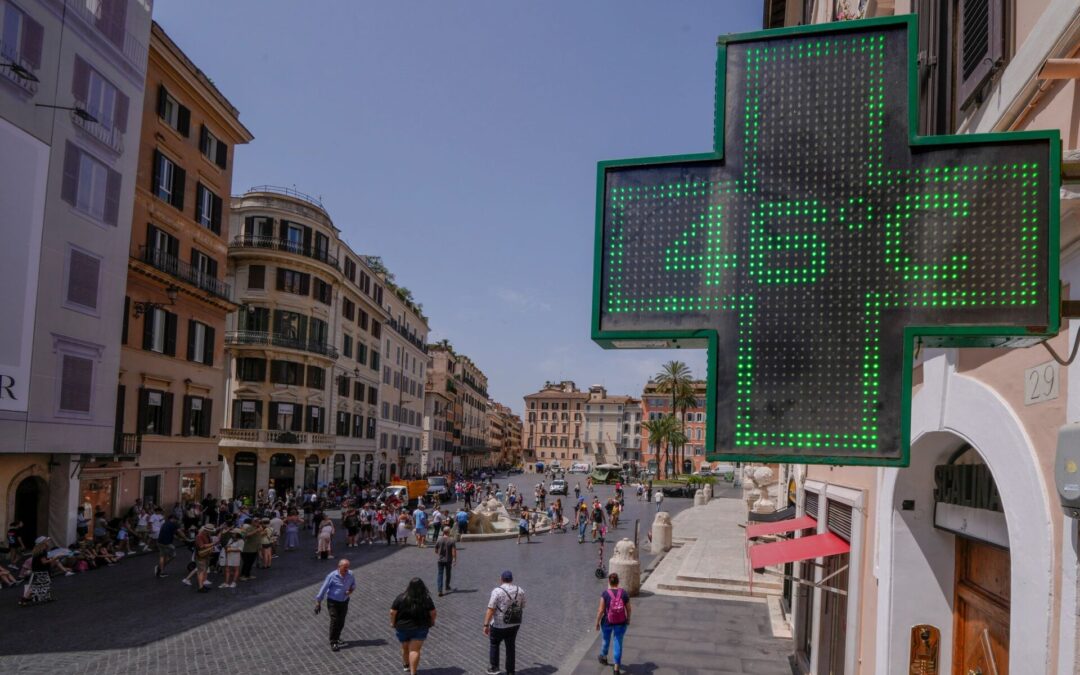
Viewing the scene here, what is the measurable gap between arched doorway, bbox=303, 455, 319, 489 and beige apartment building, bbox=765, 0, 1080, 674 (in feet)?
144

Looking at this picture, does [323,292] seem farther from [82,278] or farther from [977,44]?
[977,44]

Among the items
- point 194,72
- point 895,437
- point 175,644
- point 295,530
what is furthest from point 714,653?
point 194,72

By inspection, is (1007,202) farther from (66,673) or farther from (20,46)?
(20,46)

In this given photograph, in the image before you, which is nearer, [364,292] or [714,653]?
[714,653]

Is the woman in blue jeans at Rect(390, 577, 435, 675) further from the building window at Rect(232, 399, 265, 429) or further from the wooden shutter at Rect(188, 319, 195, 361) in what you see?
the building window at Rect(232, 399, 265, 429)

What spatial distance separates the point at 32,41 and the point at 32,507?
Result: 1385 centimetres

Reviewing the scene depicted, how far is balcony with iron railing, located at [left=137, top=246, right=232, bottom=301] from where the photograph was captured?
2952 centimetres

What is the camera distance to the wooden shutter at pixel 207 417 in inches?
1363

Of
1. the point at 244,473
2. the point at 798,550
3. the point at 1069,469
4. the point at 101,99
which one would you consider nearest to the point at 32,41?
the point at 101,99

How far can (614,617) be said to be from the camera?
40.4 feet

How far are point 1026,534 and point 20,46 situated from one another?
2542 centimetres

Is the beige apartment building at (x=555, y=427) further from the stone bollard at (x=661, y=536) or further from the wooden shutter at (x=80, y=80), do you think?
the wooden shutter at (x=80, y=80)

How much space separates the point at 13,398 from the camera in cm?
2100

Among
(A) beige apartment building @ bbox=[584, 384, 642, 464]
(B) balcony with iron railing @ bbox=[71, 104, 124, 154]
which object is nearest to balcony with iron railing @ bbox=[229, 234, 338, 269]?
(B) balcony with iron railing @ bbox=[71, 104, 124, 154]
